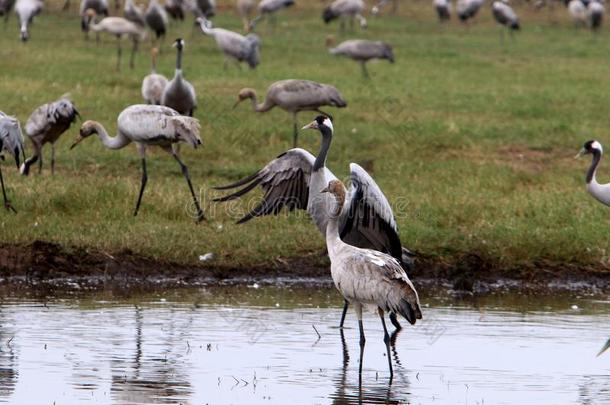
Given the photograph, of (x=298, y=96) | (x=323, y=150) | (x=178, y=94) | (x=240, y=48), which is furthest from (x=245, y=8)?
(x=323, y=150)

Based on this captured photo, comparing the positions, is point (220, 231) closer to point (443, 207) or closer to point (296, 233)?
point (296, 233)

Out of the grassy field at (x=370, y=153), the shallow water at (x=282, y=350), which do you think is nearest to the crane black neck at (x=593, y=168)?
the grassy field at (x=370, y=153)

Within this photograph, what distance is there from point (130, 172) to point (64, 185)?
5.72 ft

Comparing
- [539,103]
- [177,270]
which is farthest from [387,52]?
[177,270]

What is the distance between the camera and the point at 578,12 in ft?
105

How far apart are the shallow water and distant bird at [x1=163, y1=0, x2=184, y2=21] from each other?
2046 centimetres

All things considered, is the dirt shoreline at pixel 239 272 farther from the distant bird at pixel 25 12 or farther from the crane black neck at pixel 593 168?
the distant bird at pixel 25 12

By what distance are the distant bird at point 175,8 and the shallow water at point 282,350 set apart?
67.1 ft

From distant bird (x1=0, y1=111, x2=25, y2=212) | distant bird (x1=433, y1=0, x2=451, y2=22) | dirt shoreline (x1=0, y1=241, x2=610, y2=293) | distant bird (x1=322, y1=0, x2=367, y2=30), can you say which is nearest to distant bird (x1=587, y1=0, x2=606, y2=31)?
distant bird (x1=433, y1=0, x2=451, y2=22)

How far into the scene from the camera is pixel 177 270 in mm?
9555

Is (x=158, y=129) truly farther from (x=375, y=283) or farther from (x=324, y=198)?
(x=375, y=283)

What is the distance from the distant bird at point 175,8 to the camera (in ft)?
95.2

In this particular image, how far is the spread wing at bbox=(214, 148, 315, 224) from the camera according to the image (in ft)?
30.0

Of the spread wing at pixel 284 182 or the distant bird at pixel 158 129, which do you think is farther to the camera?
the distant bird at pixel 158 129
